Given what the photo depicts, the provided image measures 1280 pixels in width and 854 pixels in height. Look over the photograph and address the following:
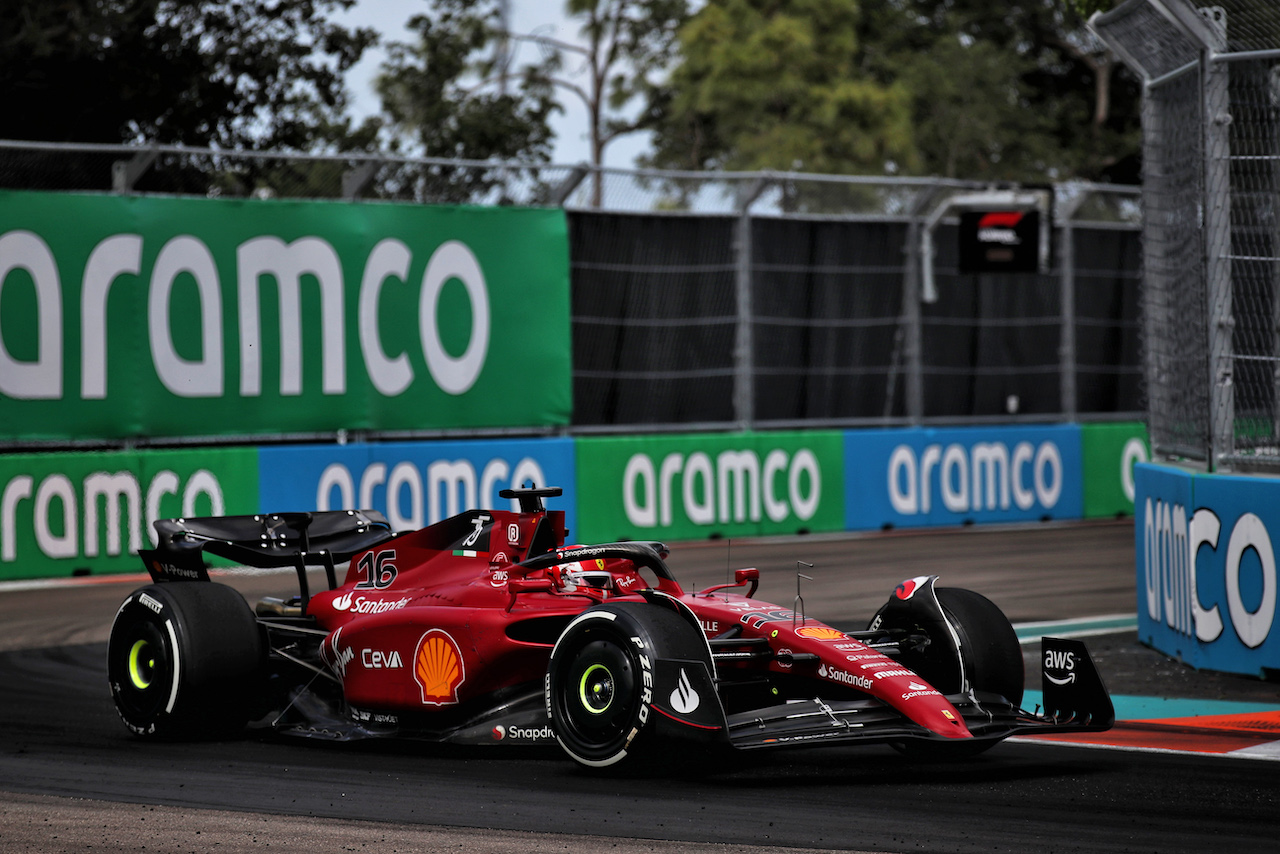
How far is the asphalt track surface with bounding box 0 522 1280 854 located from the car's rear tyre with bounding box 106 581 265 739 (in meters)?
0.13

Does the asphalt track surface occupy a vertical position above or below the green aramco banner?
below

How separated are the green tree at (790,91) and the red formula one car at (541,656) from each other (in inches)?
1376

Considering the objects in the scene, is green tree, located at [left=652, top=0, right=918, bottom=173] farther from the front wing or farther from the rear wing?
the front wing

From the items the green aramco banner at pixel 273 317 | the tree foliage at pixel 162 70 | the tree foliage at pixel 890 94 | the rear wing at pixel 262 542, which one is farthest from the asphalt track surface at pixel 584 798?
the tree foliage at pixel 890 94

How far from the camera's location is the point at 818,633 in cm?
665

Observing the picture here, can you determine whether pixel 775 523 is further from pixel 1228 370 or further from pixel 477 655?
pixel 477 655

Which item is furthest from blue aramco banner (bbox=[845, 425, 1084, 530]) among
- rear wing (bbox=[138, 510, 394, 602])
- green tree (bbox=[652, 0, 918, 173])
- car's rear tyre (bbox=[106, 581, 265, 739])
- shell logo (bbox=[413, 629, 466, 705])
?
green tree (bbox=[652, 0, 918, 173])

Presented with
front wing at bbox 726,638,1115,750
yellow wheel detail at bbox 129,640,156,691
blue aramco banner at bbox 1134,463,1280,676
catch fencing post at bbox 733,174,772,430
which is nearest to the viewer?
front wing at bbox 726,638,1115,750

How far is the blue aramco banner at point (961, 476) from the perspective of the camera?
18375mm

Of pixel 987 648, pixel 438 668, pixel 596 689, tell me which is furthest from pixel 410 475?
pixel 596 689

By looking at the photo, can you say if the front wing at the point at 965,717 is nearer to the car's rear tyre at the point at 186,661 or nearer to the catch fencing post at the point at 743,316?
the car's rear tyre at the point at 186,661

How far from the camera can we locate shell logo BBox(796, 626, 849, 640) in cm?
660

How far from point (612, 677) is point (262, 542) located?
8.75ft

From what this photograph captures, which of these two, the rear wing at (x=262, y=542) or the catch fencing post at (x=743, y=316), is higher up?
the catch fencing post at (x=743, y=316)
